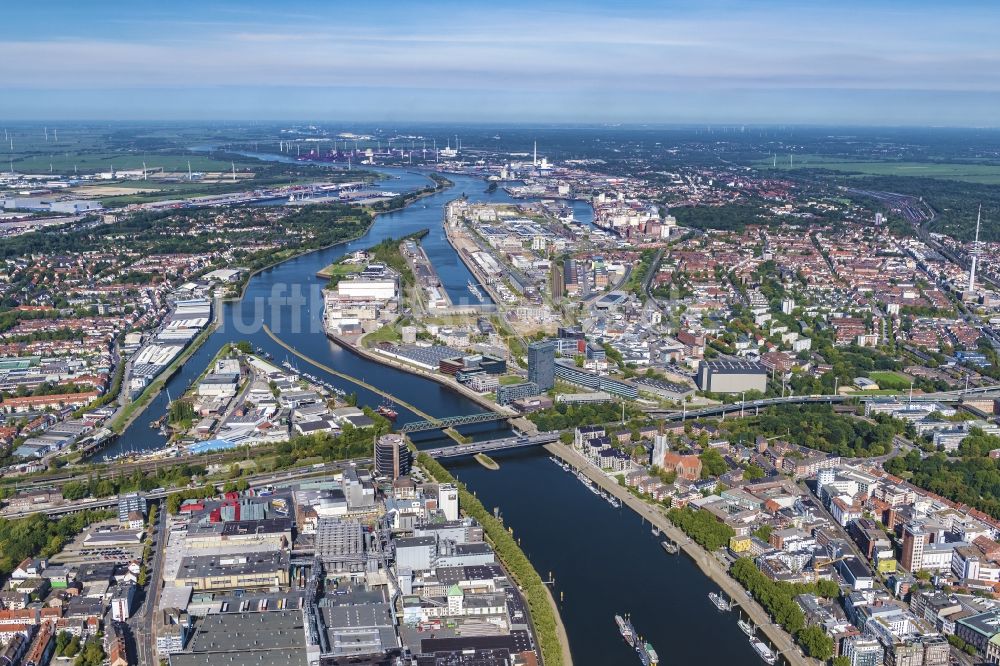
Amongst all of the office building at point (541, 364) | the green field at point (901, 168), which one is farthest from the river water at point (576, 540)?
the green field at point (901, 168)

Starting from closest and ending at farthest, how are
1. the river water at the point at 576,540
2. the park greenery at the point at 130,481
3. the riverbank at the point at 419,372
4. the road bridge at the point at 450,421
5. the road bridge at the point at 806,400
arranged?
the river water at the point at 576,540, the park greenery at the point at 130,481, the road bridge at the point at 450,421, the road bridge at the point at 806,400, the riverbank at the point at 419,372

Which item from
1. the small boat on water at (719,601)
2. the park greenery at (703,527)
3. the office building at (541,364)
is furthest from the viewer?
the office building at (541,364)

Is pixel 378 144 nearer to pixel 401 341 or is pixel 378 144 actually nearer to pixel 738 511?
pixel 401 341

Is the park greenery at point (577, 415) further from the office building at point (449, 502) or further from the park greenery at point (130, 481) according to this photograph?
the park greenery at point (130, 481)

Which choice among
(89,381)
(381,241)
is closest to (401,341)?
(89,381)

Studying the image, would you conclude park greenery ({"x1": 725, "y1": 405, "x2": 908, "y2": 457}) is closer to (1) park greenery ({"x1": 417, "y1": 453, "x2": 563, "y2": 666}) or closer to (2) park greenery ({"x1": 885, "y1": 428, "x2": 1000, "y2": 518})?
(2) park greenery ({"x1": 885, "y1": 428, "x2": 1000, "y2": 518})

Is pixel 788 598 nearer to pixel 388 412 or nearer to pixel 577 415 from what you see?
pixel 577 415
